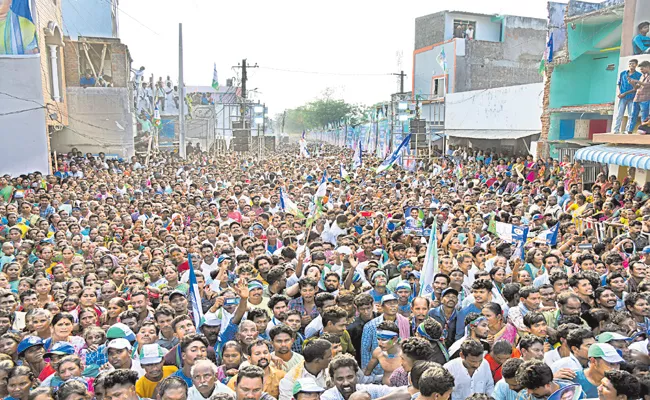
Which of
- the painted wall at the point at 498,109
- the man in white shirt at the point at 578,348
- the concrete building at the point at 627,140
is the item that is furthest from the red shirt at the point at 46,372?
the painted wall at the point at 498,109

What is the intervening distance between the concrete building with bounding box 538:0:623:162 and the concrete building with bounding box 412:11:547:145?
1418 cm

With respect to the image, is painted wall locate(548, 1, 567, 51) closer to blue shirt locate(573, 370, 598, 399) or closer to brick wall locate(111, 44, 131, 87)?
brick wall locate(111, 44, 131, 87)

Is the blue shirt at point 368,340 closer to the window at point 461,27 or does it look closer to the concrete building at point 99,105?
the concrete building at point 99,105

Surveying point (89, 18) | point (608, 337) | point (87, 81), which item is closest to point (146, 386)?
point (608, 337)

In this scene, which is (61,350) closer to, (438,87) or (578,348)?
(578,348)

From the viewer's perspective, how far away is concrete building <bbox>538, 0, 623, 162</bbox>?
18.0 m

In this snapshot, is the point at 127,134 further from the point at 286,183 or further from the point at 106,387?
the point at 106,387

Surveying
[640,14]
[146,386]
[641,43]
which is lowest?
[146,386]

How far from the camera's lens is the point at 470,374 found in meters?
4.20

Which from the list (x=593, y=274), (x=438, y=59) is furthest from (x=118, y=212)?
(x=438, y=59)

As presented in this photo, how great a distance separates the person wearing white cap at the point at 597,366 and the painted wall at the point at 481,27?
34743mm

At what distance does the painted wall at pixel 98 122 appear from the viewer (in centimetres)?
2428

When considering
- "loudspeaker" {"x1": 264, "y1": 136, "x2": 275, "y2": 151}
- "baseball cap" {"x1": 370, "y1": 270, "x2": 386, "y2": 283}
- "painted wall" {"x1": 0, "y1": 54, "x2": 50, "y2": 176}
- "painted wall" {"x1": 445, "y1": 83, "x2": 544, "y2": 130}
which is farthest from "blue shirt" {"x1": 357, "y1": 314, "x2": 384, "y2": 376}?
"loudspeaker" {"x1": 264, "y1": 136, "x2": 275, "y2": 151}

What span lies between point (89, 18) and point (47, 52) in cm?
1057
